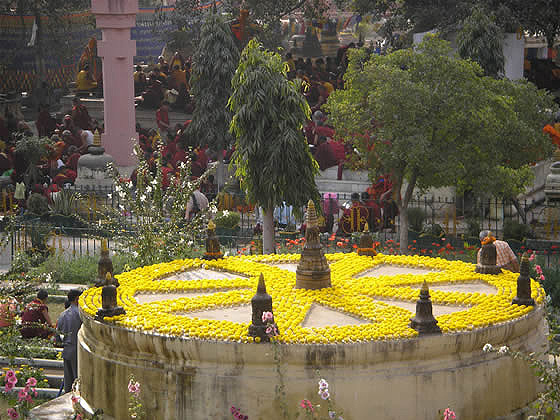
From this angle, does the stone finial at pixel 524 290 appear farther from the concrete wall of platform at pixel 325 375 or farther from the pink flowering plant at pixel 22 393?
the pink flowering plant at pixel 22 393

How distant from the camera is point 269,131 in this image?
653 inches

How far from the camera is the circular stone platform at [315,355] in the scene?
977 centimetres

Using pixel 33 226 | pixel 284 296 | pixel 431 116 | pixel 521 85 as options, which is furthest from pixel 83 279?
pixel 521 85

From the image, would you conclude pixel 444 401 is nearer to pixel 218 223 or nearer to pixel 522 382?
pixel 522 382

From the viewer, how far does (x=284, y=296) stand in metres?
11.4

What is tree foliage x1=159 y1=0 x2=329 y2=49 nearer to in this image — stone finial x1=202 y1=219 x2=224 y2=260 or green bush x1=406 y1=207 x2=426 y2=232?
green bush x1=406 y1=207 x2=426 y2=232

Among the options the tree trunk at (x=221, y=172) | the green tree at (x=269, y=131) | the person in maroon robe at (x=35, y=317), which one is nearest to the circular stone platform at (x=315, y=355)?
the person in maroon robe at (x=35, y=317)

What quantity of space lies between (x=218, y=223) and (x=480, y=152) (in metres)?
5.20

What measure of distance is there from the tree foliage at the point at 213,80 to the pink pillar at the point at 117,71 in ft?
5.87

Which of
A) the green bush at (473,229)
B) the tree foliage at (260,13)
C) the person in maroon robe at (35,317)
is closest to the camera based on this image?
the person in maroon robe at (35,317)

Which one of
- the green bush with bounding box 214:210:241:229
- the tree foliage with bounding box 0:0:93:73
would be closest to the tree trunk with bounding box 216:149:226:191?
the green bush with bounding box 214:210:241:229

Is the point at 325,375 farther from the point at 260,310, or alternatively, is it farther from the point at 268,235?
the point at 268,235

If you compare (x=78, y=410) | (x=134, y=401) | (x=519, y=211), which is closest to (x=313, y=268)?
(x=134, y=401)

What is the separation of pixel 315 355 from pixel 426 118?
8672 mm
